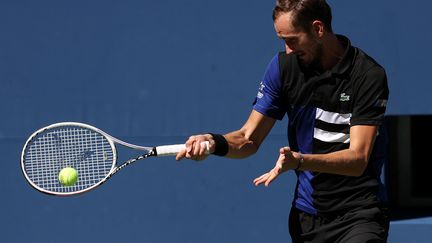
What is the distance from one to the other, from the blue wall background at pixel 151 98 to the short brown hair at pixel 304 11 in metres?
1.61

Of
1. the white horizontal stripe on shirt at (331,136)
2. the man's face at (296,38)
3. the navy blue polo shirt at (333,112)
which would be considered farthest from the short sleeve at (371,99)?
the man's face at (296,38)

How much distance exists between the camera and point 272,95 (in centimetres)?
421

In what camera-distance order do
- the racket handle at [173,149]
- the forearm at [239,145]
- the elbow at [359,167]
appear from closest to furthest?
the elbow at [359,167]
the racket handle at [173,149]
the forearm at [239,145]

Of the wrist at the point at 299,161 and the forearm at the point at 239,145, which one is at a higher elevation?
the forearm at the point at 239,145

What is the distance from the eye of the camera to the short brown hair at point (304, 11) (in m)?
3.92

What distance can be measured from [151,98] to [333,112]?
1905 mm

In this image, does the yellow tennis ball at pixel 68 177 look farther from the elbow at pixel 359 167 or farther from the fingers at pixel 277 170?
the elbow at pixel 359 167

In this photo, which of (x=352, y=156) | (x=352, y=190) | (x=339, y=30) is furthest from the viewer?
(x=339, y=30)

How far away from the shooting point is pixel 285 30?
393 centimetres

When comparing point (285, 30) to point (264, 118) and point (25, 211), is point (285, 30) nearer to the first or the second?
point (264, 118)

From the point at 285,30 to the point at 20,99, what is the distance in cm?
242

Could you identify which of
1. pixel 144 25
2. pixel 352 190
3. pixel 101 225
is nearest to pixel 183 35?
pixel 144 25

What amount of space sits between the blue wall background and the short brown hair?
5.30 ft

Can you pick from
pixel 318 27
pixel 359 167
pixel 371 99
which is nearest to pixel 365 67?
pixel 371 99
